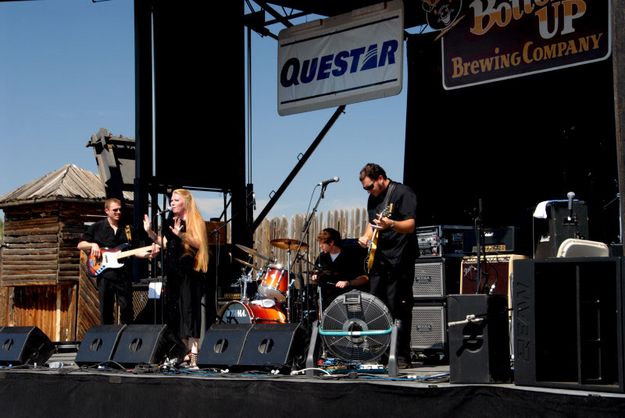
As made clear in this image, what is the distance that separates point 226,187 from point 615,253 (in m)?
6.62

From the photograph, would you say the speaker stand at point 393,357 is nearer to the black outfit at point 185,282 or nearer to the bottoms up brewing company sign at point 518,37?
the black outfit at point 185,282

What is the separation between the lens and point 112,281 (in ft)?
35.7

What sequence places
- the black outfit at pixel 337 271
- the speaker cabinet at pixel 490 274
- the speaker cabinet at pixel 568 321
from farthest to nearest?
the black outfit at pixel 337 271, the speaker cabinet at pixel 490 274, the speaker cabinet at pixel 568 321

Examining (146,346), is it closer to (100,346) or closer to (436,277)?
(100,346)

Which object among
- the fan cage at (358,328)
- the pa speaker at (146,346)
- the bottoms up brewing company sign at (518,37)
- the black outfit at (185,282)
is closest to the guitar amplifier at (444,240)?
the bottoms up brewing company sign at (518,37)

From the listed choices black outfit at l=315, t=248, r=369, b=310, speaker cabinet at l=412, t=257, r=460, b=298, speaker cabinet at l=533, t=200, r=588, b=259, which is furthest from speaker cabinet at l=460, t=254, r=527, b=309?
black outfit at l=315, t=248, r=369, b=310

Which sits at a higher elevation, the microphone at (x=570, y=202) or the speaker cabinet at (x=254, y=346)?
the microphone at (x=570, y=202)

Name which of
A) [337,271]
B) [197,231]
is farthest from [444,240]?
A: [197,231]

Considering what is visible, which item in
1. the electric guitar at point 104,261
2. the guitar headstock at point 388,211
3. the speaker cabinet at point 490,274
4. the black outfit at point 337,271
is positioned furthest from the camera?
the electric guitar at point 104,261

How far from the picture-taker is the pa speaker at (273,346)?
772 centimetres

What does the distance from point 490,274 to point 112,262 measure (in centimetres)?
438

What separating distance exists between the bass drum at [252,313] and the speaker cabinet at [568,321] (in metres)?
4.95

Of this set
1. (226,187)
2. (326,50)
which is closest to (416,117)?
(326,50)

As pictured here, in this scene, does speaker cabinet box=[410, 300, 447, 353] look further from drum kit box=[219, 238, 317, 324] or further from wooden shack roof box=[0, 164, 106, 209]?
wooden shack roof box=[0, 164, 106, 209]
